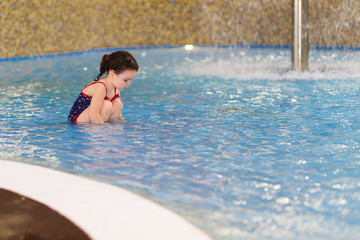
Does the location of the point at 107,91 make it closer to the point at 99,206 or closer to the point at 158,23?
the point at 99,206

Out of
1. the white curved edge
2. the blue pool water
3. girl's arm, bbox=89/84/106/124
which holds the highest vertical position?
girl's arm, bbox=89/84/106/124

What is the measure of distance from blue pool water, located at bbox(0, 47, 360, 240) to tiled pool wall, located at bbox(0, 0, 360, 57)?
469 centimetres

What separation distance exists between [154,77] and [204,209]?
229 inches

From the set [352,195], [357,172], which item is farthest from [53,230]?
[357,172]

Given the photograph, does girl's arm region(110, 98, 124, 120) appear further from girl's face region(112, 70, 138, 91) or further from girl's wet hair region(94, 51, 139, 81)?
girl's wet hair region(94, 51, 139, 81)

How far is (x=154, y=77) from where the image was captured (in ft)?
26.9

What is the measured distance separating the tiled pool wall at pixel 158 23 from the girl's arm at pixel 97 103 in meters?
7.96

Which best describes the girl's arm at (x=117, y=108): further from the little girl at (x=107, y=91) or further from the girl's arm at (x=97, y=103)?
the girl's arm at (x=97, y=103)

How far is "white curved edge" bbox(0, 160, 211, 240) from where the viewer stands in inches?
84.4

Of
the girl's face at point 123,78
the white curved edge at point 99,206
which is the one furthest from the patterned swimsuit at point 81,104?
the white curved edge at point 99,206

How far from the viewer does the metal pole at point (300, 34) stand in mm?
7703

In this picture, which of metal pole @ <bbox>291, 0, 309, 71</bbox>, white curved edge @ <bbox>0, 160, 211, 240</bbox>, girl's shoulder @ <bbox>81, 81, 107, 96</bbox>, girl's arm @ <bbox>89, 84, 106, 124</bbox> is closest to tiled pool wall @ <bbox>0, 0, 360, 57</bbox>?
metal pole @ <bbox>291, 0, 309, 71</bbox>

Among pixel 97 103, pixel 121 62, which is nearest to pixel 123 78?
pixel 121 62

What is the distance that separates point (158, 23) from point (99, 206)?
1282 cm
